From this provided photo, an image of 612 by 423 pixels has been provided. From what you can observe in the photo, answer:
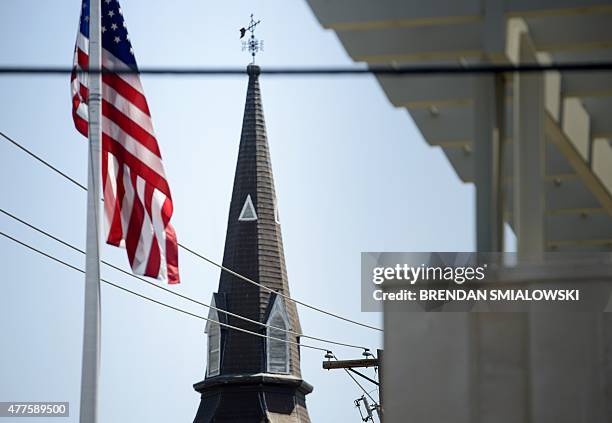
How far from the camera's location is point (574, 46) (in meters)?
8.26

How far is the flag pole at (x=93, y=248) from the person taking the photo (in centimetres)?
1761

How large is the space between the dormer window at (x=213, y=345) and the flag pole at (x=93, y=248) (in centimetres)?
4907

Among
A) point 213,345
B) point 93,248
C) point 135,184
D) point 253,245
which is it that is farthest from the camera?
point 213,345

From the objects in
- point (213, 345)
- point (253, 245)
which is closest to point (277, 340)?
point (213, 345)

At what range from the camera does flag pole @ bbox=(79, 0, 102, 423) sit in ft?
57.8

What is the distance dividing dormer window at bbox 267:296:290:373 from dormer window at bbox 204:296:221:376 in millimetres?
2340

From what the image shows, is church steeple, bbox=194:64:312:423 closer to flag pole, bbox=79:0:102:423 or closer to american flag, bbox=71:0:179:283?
flag pole, bbox=79:0:102:423

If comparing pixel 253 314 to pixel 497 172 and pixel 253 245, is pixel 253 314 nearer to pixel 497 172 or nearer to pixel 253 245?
pixel 253 245

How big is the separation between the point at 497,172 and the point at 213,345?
6023 centimetres

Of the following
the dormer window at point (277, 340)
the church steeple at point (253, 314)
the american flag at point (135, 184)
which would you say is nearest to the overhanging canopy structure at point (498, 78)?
the american flag at point (135, 184)

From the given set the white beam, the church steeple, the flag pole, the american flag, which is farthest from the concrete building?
the church steeple

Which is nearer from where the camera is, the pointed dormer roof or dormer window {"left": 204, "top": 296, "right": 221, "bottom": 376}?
the pointed dormer roof

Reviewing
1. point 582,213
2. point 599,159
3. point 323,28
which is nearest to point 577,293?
point 323,28

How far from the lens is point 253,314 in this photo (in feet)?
219
